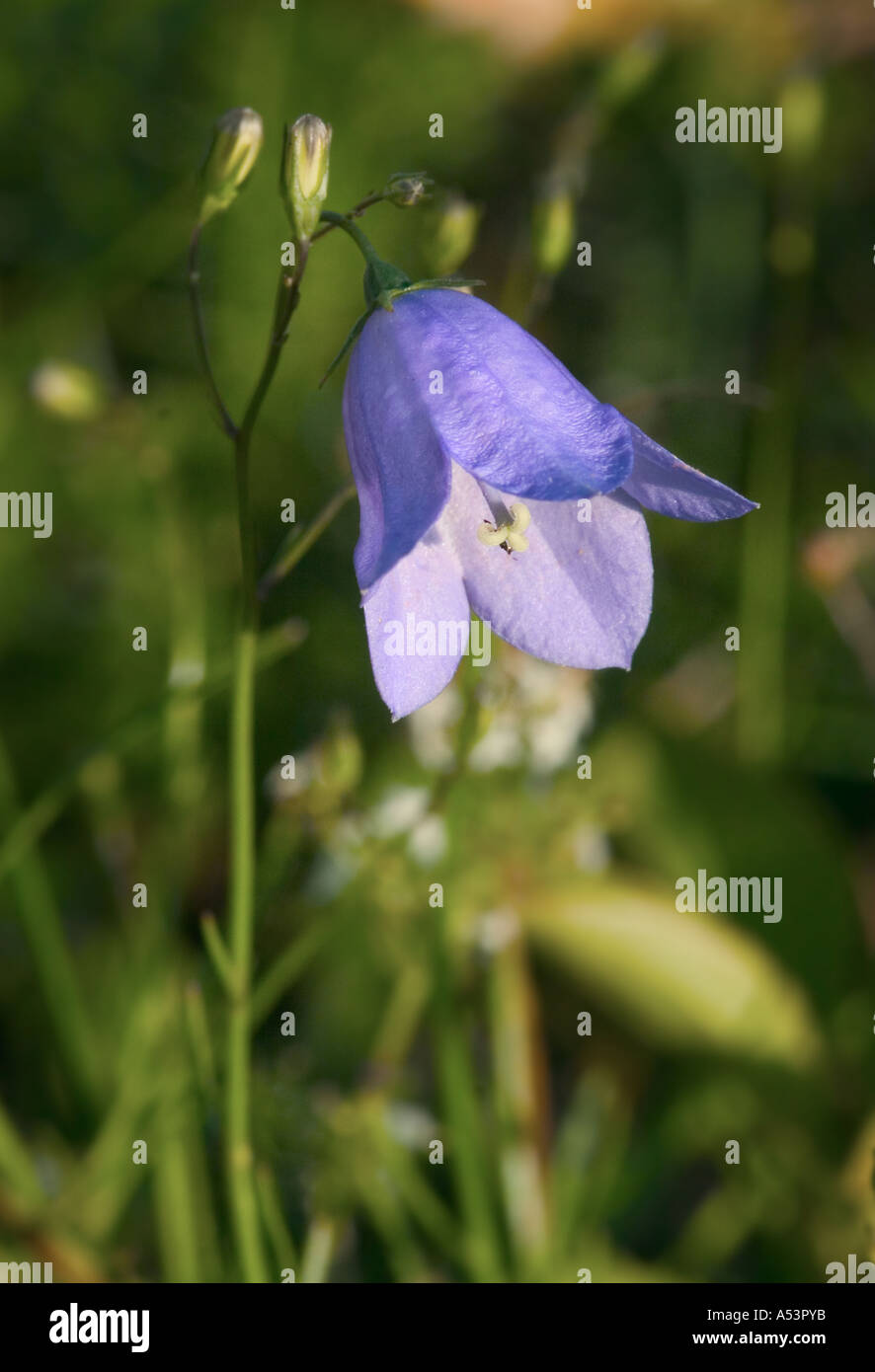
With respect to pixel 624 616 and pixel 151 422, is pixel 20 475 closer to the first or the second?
pixel 151 422

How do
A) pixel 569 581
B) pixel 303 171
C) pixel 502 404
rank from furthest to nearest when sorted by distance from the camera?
pixel 569 581 < pixel 502 404 < pixel 303 171

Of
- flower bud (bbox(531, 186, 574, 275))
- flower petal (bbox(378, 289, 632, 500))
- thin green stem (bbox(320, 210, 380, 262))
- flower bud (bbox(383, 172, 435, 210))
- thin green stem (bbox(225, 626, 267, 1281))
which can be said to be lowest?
thin green stem (bbox(225, 626, 267, 1281))

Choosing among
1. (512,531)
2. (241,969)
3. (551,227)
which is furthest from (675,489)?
(241,969)

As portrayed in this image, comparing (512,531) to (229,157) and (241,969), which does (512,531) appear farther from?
(241,969)

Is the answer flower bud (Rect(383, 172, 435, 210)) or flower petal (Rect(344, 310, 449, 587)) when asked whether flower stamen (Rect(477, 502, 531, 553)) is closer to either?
flower petal (Rect(344, 310, 449, 587))

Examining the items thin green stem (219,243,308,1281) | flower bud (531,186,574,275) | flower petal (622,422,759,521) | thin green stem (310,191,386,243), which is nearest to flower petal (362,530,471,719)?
thin green stem (219,243,308,1281)

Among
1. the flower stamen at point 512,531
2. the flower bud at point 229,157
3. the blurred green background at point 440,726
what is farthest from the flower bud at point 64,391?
the flower stamen at point 512,531
